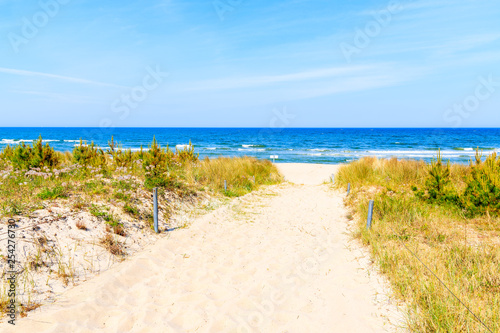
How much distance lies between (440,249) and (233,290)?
362cm

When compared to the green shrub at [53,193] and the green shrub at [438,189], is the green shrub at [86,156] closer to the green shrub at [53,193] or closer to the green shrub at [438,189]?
the green shrub at [53,193]

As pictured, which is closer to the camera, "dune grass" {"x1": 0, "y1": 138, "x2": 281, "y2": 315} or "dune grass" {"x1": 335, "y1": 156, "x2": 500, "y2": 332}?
"dune grass" {"x1": 335, "y1": 156, "x2": 500, "y2": 332}

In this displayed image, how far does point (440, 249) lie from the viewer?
16.0ft

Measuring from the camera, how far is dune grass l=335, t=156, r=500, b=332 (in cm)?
321

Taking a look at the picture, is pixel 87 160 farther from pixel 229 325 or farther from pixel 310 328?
pixel 310 328

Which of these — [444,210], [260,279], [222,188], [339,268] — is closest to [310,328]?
[260,279]

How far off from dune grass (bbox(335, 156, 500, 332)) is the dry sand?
38 cm

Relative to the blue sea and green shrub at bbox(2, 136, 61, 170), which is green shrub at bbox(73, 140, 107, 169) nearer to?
green shrub at bbox(2, 136, 61, 170)

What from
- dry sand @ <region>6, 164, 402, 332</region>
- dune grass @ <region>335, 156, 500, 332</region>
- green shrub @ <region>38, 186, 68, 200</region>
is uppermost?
green shrub @ <region>38, 186, 68, 200</region>

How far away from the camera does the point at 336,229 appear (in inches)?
301

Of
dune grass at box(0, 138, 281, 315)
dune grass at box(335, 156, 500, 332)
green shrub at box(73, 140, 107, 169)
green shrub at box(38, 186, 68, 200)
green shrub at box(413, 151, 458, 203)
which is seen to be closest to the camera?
dune grass at box(335, 156, 500, 332)

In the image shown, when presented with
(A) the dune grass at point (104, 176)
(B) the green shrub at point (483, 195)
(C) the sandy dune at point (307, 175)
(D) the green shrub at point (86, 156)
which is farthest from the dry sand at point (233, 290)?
(C) the sandy dune at point (307, 175)

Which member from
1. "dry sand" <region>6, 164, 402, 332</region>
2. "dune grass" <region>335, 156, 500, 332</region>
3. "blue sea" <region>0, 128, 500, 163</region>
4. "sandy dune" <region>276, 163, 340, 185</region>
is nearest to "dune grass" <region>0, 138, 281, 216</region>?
"dry sand" <region>6, 164, 402, 332</region>

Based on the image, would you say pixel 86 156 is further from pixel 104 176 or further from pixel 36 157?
pixel 104 176
